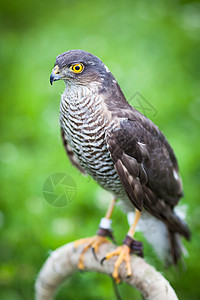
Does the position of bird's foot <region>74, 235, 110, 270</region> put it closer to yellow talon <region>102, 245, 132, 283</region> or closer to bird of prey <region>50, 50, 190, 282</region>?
bird of prey <region>50, 50, 190, 282</region>

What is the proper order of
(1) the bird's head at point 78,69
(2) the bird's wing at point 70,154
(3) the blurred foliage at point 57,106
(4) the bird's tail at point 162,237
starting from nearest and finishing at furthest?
(1) the bird's head at point 78,69 → (2) the bird's wing at point 70,154 → (4) the bird's tail at point 162,237 → (3) the blurred foliage at point 57,106

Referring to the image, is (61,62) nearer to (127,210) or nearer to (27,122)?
(127,210)

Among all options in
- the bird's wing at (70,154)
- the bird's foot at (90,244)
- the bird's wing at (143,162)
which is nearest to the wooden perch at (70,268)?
the bird's foot at (90,244)

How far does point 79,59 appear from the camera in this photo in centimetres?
186

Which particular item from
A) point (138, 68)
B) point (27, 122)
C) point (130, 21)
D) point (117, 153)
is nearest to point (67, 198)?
point (117, 153)

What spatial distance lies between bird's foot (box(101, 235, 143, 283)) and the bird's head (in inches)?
35.5

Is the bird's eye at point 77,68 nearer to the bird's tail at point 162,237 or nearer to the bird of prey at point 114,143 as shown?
the bird of prey at point 114,143

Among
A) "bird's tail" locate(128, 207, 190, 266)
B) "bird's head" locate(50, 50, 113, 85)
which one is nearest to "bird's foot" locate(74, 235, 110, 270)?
"bird's tail" locate(128, 207, 190, 266)

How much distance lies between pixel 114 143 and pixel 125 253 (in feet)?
2.08

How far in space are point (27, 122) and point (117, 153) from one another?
2.97m

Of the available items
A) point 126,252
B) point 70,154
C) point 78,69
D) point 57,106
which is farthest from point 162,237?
point 57,106

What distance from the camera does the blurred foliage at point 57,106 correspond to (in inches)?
122

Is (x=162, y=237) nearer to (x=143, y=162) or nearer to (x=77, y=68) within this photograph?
(x=143, y=162)

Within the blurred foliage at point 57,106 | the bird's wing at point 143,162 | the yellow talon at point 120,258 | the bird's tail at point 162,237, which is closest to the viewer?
the bird's wing at point 143,162
